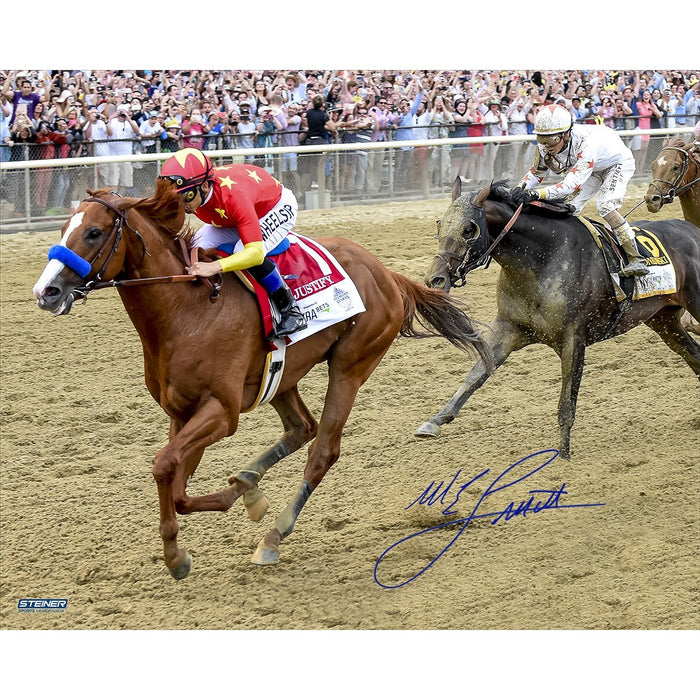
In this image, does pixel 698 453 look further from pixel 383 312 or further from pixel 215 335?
pixel 215 335

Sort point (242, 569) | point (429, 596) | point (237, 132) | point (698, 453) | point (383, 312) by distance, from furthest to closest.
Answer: point (237, 132)
point (698, 453)
point (383, 312)
point (242, 569)
point (429, 596)

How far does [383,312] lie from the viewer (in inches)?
229

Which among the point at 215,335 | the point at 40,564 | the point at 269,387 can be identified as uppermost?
the point at 215,335

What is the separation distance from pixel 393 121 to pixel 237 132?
2.38 meters

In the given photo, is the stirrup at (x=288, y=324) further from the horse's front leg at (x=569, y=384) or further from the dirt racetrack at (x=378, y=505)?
the horse's front leg at (x=569, y=384)

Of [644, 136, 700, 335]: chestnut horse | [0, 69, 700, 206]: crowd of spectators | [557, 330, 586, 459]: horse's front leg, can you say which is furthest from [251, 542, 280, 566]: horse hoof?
[0, 69, 700, 206]: crowd of spectators

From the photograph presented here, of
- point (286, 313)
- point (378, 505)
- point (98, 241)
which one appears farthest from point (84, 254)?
point (378, 505)

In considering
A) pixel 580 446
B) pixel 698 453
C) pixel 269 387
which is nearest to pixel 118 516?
pixel 269 387

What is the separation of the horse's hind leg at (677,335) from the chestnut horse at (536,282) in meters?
0.27

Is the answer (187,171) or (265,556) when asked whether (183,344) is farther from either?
(265,556)

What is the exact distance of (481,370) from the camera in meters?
7.03

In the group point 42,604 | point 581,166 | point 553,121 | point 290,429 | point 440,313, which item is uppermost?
point 553,121

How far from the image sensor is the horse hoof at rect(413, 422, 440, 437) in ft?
23.0

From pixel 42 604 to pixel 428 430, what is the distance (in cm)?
297
